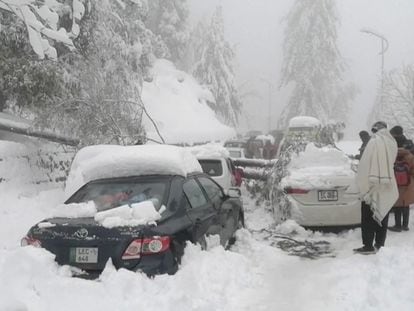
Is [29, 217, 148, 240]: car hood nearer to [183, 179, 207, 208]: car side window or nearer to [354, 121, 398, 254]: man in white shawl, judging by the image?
[183, 179, 207, 208]: car side window

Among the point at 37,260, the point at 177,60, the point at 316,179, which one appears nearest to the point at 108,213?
the point at 37,260

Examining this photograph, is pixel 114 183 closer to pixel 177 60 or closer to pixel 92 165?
pixel 92 165

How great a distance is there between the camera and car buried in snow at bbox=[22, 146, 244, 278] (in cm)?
508

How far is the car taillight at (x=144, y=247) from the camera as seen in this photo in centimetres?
504

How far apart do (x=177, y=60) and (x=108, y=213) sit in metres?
44.1

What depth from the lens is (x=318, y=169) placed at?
9305mm

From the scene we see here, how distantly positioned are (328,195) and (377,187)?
1.64m

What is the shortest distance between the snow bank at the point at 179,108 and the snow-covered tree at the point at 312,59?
34.6ft

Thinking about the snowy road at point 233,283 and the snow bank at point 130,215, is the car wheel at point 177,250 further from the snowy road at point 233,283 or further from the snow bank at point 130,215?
the snow bank at point 130,215

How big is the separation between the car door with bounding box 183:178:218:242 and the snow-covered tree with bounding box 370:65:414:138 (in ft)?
51.2

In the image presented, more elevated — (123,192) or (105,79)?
(105,79)

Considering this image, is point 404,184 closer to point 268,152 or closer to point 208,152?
point 208,152

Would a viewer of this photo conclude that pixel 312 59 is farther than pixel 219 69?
No

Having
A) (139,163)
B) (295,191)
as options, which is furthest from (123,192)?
(295,191)
